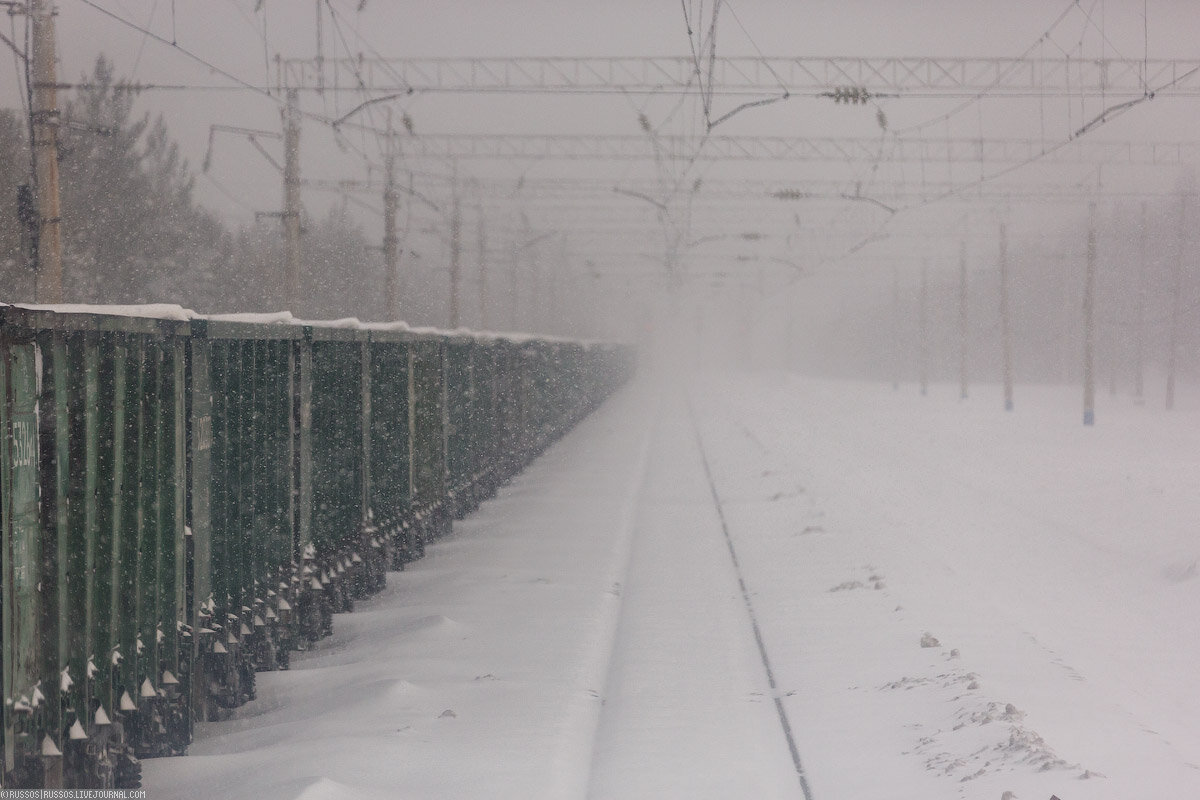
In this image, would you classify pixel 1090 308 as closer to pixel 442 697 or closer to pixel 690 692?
pixel 690 692

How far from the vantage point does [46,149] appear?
15.1 metres

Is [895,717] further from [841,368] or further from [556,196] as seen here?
[841,368]

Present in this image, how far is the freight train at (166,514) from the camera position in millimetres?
4875

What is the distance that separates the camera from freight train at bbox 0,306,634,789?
4.88m

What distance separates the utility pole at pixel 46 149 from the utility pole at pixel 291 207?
844 cm

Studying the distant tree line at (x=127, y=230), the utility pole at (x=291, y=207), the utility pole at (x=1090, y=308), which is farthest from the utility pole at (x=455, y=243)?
the utility pole at (x=1090, y=308)

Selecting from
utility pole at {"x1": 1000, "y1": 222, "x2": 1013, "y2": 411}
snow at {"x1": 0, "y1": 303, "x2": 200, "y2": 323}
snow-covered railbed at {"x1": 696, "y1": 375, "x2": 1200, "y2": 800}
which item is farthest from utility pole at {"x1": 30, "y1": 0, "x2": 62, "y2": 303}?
utility pole at {"x1": 1000, "y1": 222, "x2": 1013, "y2": 411}

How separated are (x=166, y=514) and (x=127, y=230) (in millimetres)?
43000

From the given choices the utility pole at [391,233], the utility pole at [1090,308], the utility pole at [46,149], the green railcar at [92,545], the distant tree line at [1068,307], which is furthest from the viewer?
the distant tree line at [1068,307]

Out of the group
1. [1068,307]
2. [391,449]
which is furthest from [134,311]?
[1068,307]

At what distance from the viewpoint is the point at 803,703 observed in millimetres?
7883

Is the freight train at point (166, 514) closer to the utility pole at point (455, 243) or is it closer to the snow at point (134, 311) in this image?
the snow at point (134, 311)

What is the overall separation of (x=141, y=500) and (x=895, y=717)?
443 centimetres

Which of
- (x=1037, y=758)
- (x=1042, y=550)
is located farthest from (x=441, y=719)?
(x=1042, y=550)
